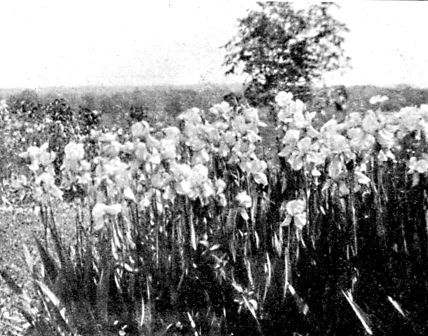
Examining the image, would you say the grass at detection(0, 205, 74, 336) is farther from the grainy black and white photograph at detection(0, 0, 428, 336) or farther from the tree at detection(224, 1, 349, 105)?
the tree at detection(224, 1, 349, 105)

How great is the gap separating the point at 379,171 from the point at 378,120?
28 centimetres

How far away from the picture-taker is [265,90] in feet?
23.0

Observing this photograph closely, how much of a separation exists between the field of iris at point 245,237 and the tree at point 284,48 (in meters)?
3.83

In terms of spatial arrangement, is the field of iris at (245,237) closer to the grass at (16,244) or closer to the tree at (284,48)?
the grass at (16,244)

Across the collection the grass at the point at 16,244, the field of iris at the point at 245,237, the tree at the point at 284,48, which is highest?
the tree at the point at 284,48

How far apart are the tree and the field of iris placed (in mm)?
3826

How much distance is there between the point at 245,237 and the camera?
2.85 m

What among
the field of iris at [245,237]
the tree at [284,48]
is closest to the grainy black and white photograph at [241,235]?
the field of iris at [245,237]

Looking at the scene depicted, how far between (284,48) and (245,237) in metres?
4.48

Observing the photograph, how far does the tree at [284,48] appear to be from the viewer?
6758 mm

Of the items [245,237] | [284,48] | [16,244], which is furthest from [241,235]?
[284,48]

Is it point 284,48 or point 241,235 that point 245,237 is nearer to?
point 241,235

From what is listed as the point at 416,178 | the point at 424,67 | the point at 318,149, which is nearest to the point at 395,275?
the point at 416,178

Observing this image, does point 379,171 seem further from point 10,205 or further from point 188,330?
point 10,205
